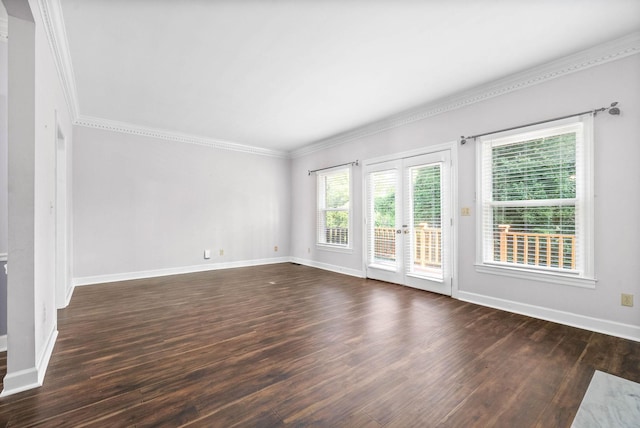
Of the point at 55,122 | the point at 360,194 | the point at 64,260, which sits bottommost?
the point at 64,260

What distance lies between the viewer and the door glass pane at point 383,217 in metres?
4.81

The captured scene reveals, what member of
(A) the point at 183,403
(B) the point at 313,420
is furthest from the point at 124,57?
(B) the point at 313,420

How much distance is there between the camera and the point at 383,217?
497 cm

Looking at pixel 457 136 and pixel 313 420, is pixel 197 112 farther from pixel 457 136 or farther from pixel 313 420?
pixel 313 420

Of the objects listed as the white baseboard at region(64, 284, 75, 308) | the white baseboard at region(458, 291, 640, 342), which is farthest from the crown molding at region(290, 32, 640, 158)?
the white baseboard at region(64, 284, 75, 308)

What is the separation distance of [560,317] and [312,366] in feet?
8.93

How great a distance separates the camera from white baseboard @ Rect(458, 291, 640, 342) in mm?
2619

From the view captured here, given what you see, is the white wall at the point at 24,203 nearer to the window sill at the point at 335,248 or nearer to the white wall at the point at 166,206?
the white wall at the point at 166,206

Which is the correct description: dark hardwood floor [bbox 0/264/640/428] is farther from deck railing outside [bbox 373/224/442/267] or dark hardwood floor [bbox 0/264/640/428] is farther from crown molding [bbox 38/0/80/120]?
crown molding [bbox 38/0/80/120]

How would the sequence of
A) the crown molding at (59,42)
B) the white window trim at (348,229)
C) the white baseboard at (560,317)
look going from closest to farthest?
the crown molding at (59,42) → the white baseboard at (560,317) → the white window trim at (348,229)

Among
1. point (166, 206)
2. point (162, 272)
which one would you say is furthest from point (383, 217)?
point (162, 272)

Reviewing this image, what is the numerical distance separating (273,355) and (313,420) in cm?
82

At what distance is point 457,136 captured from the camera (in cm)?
391

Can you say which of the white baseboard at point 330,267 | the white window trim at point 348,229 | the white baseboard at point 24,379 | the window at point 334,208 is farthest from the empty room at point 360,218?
the window at point 334,208
